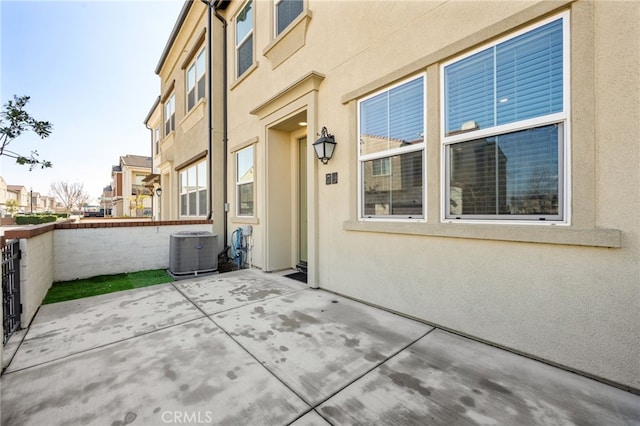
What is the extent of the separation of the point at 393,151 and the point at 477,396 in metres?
2.64

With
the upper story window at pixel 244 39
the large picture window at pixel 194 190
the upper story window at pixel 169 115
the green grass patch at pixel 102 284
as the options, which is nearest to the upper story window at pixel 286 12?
the upper story window at pixel 244 39

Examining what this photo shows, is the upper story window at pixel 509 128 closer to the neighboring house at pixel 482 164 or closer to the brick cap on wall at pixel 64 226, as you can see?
the neighboring house at pixel 482 164

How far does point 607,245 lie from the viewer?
76.5 inches

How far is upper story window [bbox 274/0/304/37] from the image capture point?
4930 millimetres

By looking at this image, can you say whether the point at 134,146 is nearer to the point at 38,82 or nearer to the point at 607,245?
the point at 38,82

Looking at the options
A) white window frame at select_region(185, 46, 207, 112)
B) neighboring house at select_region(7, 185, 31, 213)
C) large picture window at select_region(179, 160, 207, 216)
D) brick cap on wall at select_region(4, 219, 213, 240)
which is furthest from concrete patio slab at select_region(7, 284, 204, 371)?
neighboring house at select_region(7, 185, 31, 213)

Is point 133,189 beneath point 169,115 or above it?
beneath

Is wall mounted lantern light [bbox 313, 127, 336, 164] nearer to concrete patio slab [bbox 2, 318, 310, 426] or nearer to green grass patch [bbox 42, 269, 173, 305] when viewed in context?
concrete patio slab [bbox 2, 318, 310, 426]

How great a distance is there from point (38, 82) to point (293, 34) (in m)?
10.9

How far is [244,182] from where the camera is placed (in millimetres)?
6602

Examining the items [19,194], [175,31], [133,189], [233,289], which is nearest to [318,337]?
[233,289]

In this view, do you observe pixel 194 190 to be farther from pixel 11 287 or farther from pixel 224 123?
pixel 11 287

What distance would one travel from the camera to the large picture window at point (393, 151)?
3.23m

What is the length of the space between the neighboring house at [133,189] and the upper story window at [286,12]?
2489cm
